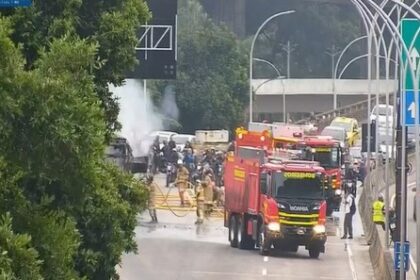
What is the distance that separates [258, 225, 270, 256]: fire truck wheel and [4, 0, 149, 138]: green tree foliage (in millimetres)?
20163

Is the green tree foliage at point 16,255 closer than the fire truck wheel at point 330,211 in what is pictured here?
Yes

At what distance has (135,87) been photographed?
6512 centimetres

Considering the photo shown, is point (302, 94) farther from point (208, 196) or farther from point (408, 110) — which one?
point (408, 110)

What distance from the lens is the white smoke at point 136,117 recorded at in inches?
2346

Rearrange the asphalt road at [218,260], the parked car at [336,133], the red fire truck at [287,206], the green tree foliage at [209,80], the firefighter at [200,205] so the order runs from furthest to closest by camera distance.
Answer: the green tree foliage at [209,80] → the parked car at [336,133] → the firefighter at [200,205] → the red fire truck at [287,206] → the asphalt road at [218,260]

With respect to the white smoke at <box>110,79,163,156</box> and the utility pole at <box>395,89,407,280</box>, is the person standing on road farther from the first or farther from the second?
the white smoke at <box>110,79,163,156</box>

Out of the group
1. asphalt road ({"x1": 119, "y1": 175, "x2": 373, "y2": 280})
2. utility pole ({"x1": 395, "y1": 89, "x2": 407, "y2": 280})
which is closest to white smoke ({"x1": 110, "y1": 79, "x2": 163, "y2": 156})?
asphalt road ({"x1": 119, "y1": 175, "x2": 373, "y2": 280})

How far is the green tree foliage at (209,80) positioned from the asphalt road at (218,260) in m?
31.8

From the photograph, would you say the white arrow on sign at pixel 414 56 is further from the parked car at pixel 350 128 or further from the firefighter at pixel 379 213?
the parked car at pixel 350 128

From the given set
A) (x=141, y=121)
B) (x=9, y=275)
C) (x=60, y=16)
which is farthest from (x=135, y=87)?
(x=9, y=275)

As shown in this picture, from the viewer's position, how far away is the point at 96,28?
15.0 metres

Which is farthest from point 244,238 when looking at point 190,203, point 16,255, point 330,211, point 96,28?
point 16,255

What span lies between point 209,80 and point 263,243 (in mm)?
38825

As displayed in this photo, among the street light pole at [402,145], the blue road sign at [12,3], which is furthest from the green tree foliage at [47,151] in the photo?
the street light pole at [402,145]
